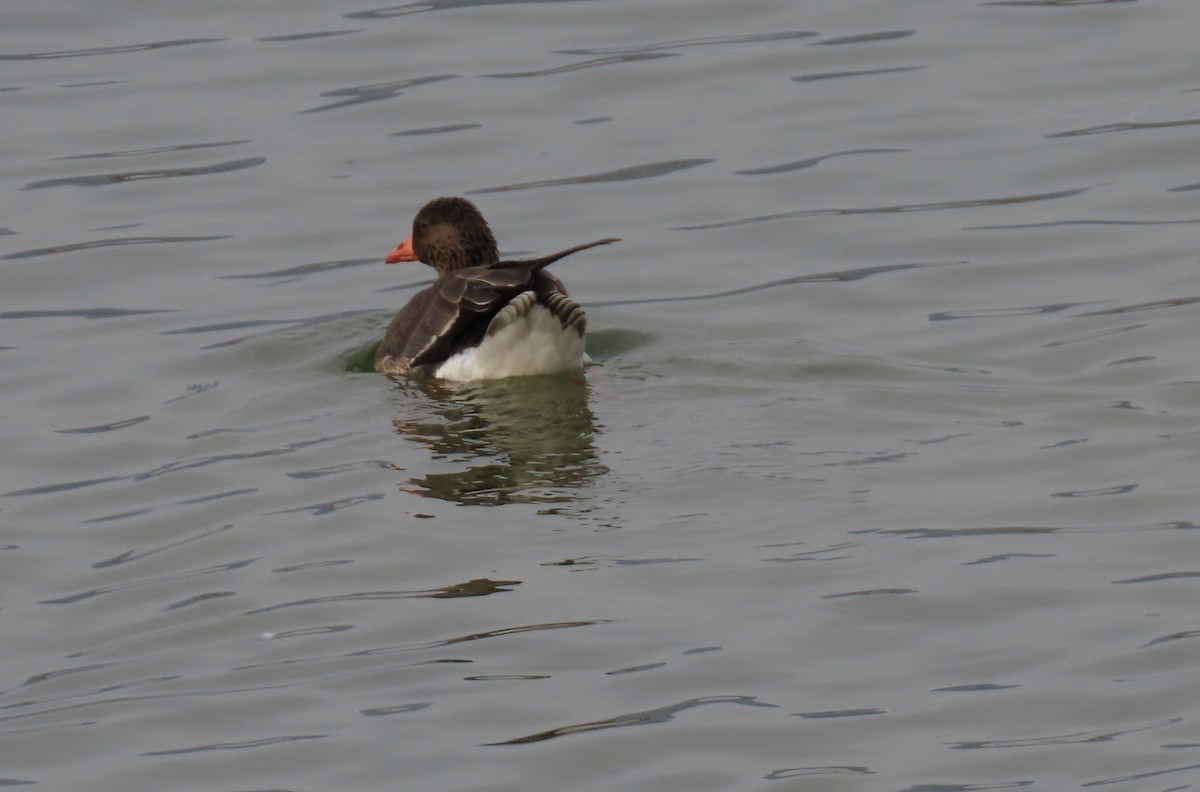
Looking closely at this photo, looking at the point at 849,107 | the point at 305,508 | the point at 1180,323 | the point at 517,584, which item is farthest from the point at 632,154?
the point at 517,584

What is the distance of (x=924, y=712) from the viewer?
6.81 meters

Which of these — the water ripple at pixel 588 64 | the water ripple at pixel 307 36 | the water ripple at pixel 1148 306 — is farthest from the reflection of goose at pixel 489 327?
the water ripple at pixel 307 36

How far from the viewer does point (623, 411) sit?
35.1 feet

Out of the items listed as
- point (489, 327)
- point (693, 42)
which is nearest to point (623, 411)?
point (489, 327)

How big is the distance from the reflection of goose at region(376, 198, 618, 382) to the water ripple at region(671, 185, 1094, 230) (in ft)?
10.2

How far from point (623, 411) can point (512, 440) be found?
0.65 meters

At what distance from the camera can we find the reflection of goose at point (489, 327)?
11.2 meters

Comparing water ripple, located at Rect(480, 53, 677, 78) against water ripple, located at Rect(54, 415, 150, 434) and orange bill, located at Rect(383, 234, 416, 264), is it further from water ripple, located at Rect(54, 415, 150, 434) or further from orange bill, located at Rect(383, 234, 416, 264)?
water ripple, located at Rect(54, 415, 150, 434)

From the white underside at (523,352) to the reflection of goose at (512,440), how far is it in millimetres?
70

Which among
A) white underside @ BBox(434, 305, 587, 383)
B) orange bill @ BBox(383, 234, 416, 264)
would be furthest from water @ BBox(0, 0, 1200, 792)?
orange bill @ BBox(383, 234, 416, 264)

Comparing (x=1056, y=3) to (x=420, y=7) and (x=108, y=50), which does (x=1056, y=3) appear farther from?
(x=108, y=50)

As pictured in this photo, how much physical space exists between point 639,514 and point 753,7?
11.5 m

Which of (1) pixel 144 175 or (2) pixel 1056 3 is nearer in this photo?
(1) pixel 144 175

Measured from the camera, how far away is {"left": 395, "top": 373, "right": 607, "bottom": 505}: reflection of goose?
31.2 feet
